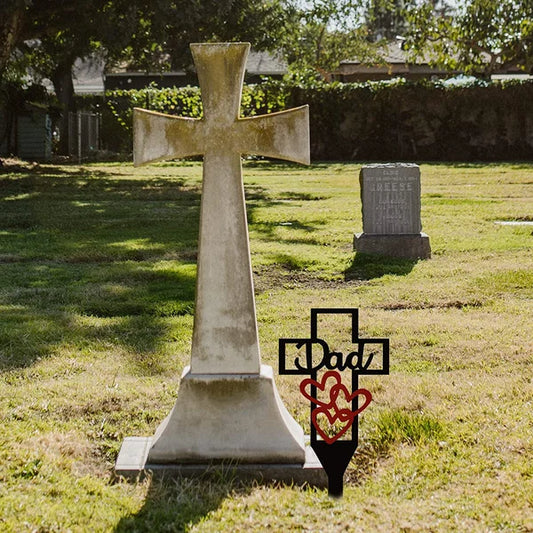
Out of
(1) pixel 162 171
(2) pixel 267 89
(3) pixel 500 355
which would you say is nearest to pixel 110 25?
(1) pixel 162 171

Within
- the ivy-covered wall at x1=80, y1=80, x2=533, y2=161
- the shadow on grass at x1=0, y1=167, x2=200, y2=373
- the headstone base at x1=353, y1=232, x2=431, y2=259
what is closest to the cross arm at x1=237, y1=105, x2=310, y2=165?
the shadow on grass at x1=0, y1=167, x2=200, y2=373

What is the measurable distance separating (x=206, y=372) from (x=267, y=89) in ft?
90.7

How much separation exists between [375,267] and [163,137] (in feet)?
17.6

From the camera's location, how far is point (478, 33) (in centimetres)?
3034

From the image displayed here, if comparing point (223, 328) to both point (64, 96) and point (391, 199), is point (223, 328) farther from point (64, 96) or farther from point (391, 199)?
point (64, 96)

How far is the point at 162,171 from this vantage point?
82.3ft

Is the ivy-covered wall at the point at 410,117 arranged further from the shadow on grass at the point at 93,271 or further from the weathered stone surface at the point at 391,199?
the weathered stone surface at the point at 391,199

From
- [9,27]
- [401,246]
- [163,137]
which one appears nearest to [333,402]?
[163,137]

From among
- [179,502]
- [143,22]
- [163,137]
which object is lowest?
[179,502]

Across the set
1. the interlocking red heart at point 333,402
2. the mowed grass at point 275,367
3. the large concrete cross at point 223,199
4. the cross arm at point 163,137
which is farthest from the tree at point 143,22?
the interlocking red heart at point 333,402

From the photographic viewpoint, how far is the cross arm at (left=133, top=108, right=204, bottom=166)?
4184mm

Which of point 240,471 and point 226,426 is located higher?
point 226,426

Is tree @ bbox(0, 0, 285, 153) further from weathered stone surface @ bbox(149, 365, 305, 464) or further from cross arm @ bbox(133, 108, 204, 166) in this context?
weathered stone surface @ bbox(149, 365, 305, 464)

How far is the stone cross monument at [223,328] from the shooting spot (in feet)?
13.4
